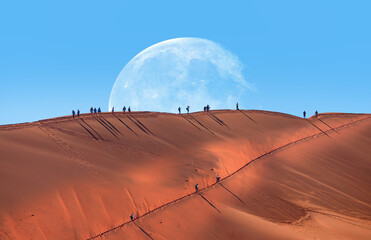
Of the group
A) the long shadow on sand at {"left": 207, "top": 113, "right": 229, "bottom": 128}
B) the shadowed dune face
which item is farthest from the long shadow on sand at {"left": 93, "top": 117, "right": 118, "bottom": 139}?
the long shadow on sand at {"left": 207, "top": 113, "right": 229, "bottom": 128}

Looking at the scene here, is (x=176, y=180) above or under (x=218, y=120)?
under

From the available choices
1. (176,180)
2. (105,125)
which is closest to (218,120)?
(105,125)

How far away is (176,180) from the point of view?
2577 centimetres

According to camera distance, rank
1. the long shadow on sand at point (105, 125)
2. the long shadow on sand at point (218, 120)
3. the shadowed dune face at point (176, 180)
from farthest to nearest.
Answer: the long shadow on sand at point (218, 120) → the long shadow on sand at point (105, 125) → the shadowed dune face at point (176, 180)

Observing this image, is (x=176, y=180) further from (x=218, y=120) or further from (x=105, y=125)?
(x=218, y=120)

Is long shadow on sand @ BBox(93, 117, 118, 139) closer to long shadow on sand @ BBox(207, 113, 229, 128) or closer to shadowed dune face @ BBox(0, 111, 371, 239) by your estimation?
shadowed dune face @ BBox(0, 111, 371, 239)

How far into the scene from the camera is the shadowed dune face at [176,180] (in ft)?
67.3

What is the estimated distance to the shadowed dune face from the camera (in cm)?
2052

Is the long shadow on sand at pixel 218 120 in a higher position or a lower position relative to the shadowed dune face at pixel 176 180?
higher

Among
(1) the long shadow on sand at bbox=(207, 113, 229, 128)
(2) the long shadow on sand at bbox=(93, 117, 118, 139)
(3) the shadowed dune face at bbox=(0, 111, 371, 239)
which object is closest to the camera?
(3) the shadowed dune face at bbox=(0, 111, 371, 239)

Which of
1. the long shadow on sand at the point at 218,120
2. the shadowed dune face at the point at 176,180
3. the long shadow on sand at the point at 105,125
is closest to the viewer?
the shadowed dune face at the point at 176,180

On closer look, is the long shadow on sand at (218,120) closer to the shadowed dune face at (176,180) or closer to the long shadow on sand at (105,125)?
the shadowed dune face at (176,180)

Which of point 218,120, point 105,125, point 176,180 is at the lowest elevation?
point 176,180

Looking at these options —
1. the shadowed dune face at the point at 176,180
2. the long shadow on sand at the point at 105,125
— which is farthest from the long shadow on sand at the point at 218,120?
the long shadow on sand at the point at 105,125
